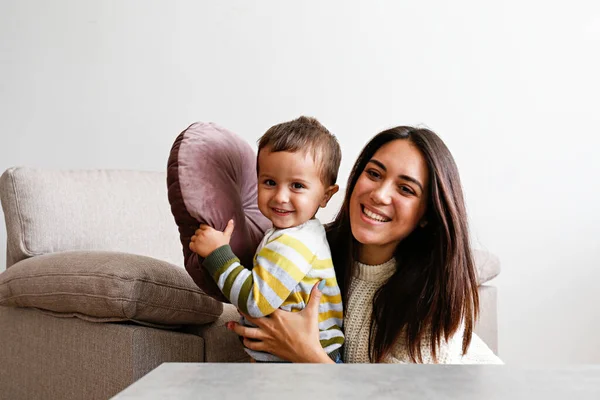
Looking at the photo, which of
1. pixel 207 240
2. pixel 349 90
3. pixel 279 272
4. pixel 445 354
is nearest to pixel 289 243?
pixel 279 272

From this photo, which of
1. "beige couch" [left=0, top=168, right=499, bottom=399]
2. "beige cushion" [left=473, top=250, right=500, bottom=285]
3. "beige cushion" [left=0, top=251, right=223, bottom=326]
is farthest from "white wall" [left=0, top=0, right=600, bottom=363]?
"beige cushion" [left=0, top=251, right=223, bottom=326]

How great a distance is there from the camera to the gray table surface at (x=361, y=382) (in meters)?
0.50

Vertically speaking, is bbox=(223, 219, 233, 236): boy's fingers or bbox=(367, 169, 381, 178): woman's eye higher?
bbox=(367, 169, 381, 178): woman's eye

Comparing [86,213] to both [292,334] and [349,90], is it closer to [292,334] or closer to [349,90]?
[292,334]

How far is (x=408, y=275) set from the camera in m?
1.54

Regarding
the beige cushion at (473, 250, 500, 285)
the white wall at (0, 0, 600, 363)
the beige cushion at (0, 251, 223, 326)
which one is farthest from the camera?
the white wall at (0, 0, 600, 363)

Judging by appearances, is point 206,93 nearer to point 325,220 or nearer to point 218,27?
point 218,27

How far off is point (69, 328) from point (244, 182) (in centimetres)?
58

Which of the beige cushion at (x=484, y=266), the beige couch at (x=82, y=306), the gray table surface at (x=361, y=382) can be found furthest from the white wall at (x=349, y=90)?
the gray table surface at (x=361, y=382)

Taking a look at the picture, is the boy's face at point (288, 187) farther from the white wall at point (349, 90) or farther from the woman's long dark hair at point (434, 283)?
the white wall at point (349, 90)

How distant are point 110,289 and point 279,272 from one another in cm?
46

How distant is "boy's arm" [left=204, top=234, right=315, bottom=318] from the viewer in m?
1.38

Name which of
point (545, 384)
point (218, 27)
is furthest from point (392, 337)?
point (218, 27)

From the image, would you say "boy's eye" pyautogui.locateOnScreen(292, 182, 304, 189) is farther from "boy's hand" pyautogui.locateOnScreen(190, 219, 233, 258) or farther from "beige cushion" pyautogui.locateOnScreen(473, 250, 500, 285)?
"beige cushion" pyautogui.locateOnScreen(473, 250, 500, 285)
